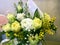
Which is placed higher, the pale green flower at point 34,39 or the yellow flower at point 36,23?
the yellow flower at point 36,23

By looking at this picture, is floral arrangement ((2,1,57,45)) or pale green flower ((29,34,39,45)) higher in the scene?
floral arrangement ((2,1,57,45))

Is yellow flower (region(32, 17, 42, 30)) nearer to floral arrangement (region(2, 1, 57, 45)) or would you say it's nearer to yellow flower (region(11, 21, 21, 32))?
floral arrangement (region(2, 1, 57, 45))

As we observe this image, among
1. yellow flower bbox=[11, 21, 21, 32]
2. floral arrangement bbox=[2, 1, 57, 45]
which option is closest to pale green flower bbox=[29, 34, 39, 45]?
floral arrangement bbox=[2, 1, 57, 45]

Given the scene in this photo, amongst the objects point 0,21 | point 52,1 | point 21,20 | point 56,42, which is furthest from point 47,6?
point 21,20

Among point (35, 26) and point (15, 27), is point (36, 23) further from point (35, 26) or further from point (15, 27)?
point (15, 27)

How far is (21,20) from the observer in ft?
3.33

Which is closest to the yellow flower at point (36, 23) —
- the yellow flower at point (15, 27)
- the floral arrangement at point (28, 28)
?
the floral arrangement at point (28, 28)

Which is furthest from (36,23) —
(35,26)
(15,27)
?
(15,27)

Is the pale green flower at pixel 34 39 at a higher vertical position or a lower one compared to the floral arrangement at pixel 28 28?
lower

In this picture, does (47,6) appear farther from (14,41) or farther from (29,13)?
(14,41)

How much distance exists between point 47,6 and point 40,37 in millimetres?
761

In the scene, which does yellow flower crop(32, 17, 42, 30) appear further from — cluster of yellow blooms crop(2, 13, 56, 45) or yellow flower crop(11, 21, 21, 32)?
yellow flower crop(11, 21, 21, 32)

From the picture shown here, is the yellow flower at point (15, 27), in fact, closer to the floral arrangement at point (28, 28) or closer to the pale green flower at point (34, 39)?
the floral arrangement at point (28, 28)

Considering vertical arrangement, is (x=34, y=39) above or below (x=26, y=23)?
below
